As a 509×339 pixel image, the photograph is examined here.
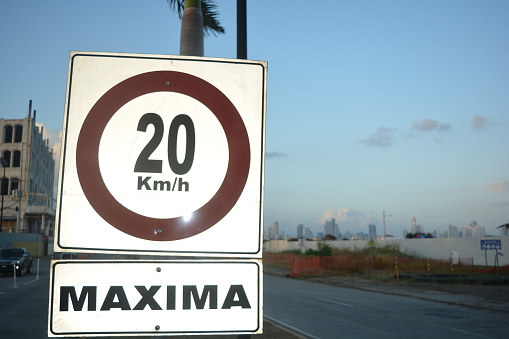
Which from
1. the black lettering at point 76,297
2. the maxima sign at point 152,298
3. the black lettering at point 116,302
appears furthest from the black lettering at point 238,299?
the black lettering at point 76,297

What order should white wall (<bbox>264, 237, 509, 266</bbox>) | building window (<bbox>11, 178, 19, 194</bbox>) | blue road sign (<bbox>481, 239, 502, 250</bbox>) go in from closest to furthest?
blue road sign (<bbox>481, 239, 502, 250</bbox>) → white wall (<bbox>264, 237, 509, 266</bbox>) → building window (<bbox>11, 178, 19, 194</bbox>)

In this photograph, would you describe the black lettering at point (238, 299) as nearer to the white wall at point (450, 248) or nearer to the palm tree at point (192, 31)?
the palm tree at point (192, 31)

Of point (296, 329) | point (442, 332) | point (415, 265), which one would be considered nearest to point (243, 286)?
point (296, 329)

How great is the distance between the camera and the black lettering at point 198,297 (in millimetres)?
2129

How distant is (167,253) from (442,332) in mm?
13206

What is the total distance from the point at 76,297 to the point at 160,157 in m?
0.69

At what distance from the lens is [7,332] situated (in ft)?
39.5

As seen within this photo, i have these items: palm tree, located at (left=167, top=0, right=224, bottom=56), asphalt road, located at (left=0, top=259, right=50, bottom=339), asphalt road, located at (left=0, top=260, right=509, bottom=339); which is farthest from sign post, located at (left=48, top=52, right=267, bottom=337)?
asphalt road, located at (left=0, top=259, right=50, bottom=339)

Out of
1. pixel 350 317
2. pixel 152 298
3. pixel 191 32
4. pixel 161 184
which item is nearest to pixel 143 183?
pixel 161 184

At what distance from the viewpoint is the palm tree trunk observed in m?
6.60

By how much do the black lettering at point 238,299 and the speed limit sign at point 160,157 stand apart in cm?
15

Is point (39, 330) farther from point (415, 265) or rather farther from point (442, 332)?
point (415, 265)

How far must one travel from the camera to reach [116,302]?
2.09m

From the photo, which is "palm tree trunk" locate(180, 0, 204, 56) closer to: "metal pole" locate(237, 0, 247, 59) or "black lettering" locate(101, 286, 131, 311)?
"metal pole" locate(237, 0, 247, 59)
